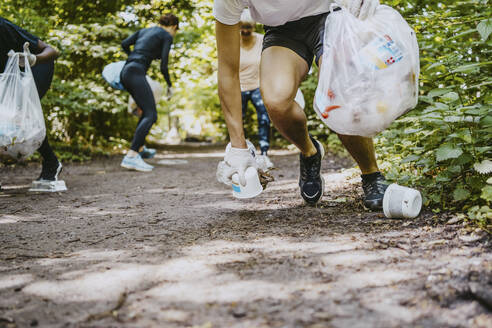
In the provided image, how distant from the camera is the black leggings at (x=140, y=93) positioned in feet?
17.6

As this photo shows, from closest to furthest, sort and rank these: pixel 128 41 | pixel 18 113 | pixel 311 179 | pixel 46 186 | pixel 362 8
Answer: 1. pixel 362 8
2. pixel 311 179
3. pixel 18 113
4. pixel 46 186
5. pixel 128 41

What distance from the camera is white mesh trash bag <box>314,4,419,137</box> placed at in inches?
74.1

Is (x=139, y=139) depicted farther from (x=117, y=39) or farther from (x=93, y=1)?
(x=93, y=1)

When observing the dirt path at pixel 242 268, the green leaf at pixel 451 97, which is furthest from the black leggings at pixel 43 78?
the green leaf at pixel 451 97

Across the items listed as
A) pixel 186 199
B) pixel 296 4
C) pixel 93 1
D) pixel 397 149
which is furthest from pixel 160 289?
pixel 93 1

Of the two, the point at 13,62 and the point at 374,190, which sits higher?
the point at 13,62

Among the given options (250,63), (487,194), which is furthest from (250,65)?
(487,194)

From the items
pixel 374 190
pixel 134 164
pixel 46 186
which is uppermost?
pixel 374 190

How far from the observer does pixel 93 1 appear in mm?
9141

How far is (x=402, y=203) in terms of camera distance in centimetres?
219

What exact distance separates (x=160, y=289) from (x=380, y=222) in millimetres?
1234

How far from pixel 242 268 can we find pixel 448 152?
4.03ft

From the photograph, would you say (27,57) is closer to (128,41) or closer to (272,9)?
(272,9)

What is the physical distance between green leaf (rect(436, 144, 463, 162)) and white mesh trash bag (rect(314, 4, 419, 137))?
14.0 inches
